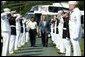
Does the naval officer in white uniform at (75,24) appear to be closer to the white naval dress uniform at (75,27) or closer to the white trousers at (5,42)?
the white naval dress uniform at (75,27)

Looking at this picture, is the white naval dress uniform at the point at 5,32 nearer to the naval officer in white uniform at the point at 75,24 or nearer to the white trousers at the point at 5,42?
the white trousers at the point at 5,42

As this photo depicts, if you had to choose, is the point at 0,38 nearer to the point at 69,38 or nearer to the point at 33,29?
the point at 69,38

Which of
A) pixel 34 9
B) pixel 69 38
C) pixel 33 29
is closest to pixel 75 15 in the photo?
pixel 69 38

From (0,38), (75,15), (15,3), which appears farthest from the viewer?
(15,3)

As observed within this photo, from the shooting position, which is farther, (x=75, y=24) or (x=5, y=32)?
(x=5, y=32)

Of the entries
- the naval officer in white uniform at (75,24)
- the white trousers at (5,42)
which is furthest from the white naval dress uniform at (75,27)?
the white trousers at (5,42)

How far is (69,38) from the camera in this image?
19.2 meters

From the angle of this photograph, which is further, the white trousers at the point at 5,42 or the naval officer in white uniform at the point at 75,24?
the white trousers at the point at 5,42

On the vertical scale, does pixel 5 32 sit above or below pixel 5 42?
above

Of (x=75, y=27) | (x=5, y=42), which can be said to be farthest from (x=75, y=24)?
(x=5, y=42)

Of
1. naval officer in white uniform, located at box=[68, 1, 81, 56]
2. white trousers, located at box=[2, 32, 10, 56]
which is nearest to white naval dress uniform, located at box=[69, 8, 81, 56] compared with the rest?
naval officer in white uniform, located at box=[68, 1, 81, 56]

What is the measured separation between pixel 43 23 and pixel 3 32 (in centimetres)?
968

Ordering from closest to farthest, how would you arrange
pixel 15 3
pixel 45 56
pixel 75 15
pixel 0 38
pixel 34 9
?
pixel 75 15, pixel 0 38, pixel 45 56, pixel 15 3, pixel 34 9

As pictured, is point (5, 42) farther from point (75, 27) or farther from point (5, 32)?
point (75, 27)
